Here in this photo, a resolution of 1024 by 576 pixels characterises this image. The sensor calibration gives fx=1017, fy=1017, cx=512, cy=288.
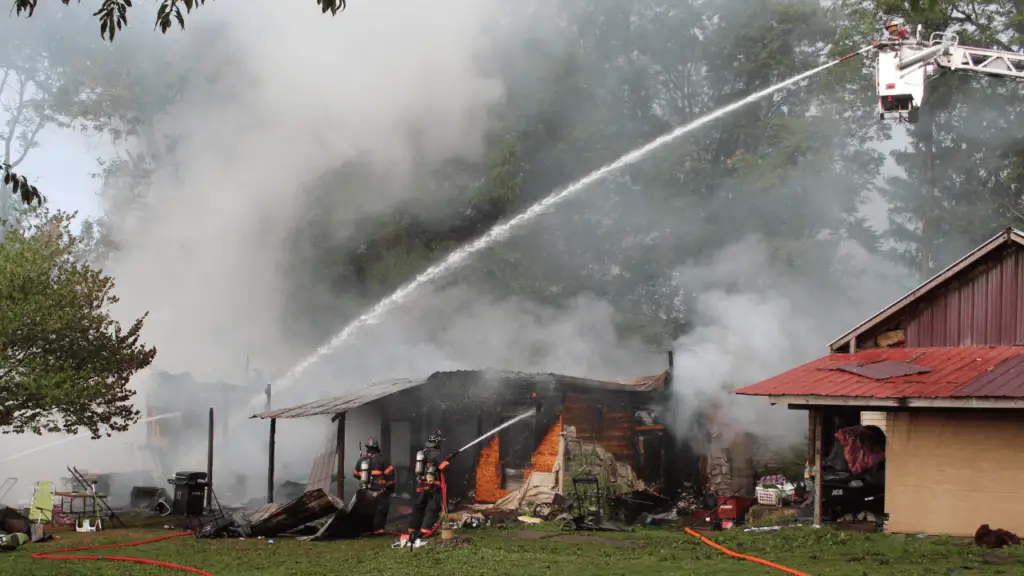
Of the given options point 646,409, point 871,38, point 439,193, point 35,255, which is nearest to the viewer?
point 35,255

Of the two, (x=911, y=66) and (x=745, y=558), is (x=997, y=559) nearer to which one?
(x=745, y=558)

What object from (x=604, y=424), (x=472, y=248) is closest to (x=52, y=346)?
(x=604, y=424)

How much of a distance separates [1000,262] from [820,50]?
75.9 feet

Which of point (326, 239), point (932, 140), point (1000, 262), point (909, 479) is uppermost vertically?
point (932, 140)

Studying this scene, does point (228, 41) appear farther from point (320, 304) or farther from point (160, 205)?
point (320, 304)

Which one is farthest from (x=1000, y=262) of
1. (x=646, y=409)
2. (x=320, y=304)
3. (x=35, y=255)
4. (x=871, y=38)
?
(x=320, y=304)

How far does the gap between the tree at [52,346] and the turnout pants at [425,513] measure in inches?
297

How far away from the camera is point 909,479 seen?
14.3 metres

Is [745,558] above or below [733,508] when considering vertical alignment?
above

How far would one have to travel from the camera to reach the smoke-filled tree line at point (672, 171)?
3269 centimetres

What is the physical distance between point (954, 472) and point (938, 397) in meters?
1.52

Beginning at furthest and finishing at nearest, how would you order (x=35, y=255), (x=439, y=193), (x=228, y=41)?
(x=228, y=41) < (x=439, y=193) < (x=35, y=255)

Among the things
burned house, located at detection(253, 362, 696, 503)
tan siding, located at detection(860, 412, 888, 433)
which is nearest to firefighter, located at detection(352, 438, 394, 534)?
burned house, located at detection(253, 362, 696, 503)

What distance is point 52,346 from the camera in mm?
19281
